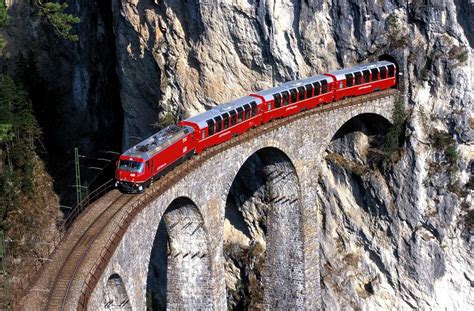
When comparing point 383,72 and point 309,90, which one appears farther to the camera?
point 383,72

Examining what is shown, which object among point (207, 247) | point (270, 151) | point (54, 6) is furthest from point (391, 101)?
point (54, 6)

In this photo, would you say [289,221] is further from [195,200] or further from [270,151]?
[195,200]

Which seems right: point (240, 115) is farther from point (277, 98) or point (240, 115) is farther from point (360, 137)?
point (360, 137)

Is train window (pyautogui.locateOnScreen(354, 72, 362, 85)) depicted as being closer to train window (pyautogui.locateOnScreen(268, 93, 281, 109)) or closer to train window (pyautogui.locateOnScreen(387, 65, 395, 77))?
train window (pyautogui.locateOnScreen(387, 65, 395, 77))

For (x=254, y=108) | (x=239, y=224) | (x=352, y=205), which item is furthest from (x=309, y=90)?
(x=239, y=224)

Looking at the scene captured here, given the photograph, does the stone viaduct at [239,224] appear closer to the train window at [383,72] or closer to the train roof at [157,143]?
the train window at [383,72]

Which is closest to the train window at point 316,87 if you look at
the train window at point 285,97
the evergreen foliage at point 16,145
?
the train window at point 285,97
